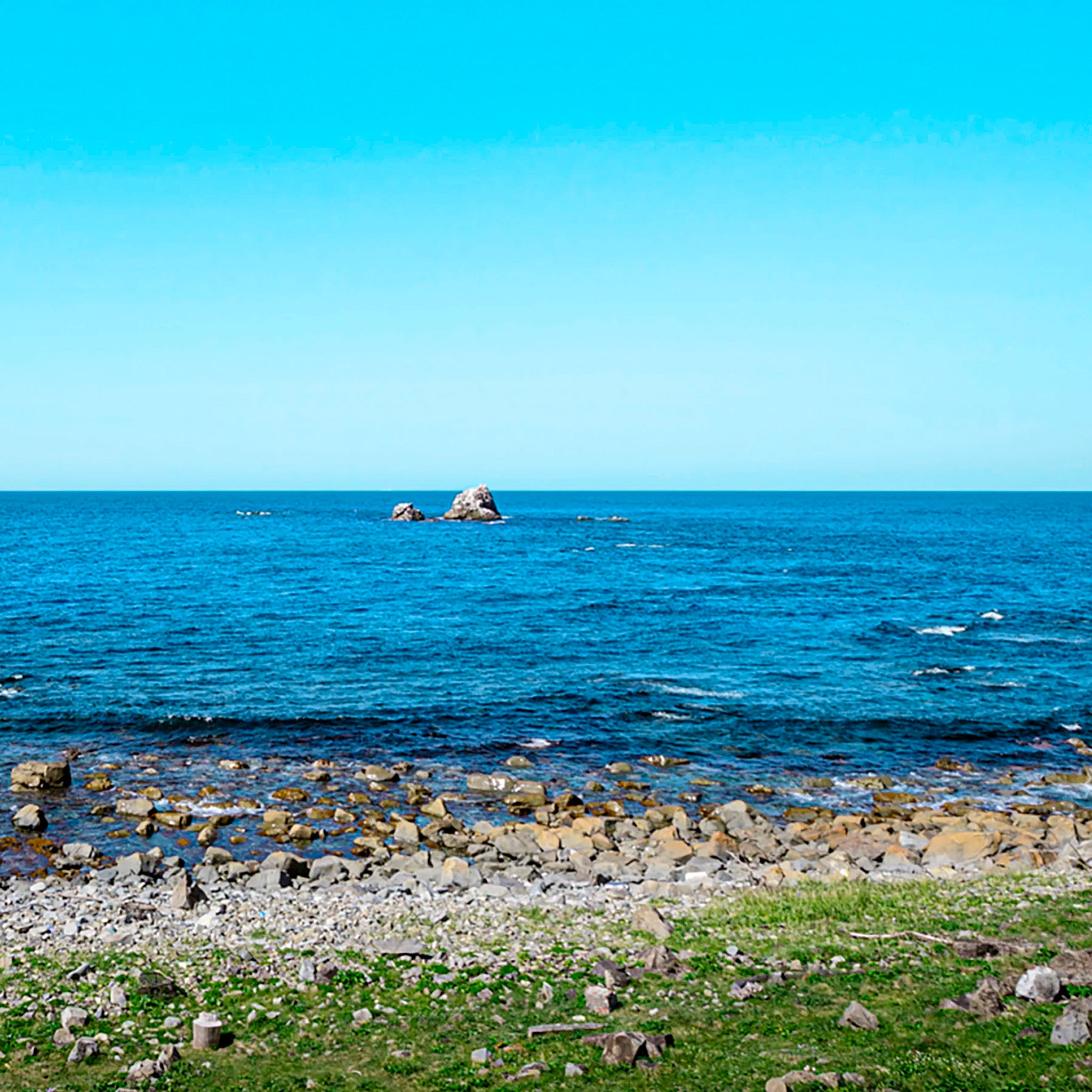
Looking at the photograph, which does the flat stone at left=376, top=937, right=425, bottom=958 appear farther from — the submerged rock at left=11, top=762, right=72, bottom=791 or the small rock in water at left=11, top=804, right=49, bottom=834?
the submerged rock at left=11, top=762, right=72, bottom=791

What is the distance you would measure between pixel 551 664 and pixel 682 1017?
40.6 m

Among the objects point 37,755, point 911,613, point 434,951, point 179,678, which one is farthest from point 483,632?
point 434,951

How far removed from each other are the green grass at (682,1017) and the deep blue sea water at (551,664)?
1651 cm

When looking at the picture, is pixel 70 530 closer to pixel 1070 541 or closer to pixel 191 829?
pixel 191 829

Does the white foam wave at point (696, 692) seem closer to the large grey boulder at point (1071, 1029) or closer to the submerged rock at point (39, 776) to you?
the submerged rock at point (39, 776)

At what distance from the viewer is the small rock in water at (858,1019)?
601 inches

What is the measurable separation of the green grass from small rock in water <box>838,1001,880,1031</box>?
24 centimetres

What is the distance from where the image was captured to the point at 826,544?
153500 millimetres

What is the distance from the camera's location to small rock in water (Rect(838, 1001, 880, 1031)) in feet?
50.1

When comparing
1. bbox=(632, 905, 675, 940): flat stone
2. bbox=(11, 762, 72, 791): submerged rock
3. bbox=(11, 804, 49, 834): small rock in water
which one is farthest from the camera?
bbox=(11, 762, 72, 791): submerged rock

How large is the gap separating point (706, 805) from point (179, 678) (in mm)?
31870

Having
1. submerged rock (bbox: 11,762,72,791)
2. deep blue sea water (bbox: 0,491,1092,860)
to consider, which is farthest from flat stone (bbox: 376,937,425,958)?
submerged rock (bbox: 11,762,72,791)

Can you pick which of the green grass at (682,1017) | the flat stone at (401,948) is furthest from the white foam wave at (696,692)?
the flat stone at (401,948)

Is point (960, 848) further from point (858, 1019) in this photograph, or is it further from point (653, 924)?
point (858, 1019)
